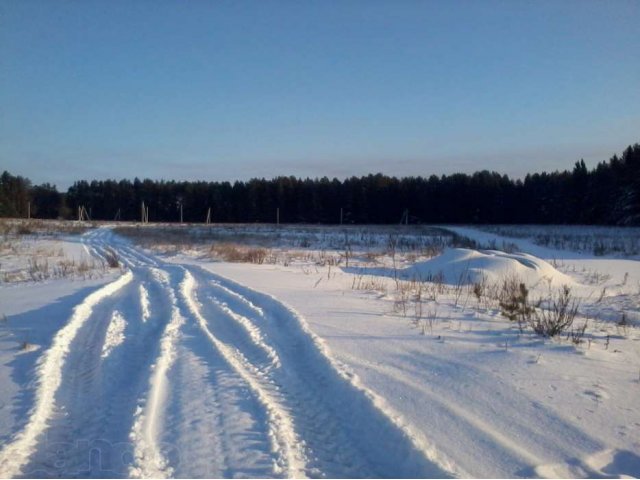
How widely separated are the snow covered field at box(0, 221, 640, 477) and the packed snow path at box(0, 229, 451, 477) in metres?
0.02

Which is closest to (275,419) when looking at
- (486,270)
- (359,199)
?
(486,270)

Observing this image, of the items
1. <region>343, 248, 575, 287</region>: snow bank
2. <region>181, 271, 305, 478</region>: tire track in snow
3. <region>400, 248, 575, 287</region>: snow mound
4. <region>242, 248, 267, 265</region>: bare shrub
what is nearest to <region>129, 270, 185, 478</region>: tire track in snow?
<region>181, 271, 305, 478</region>: tire track in snow

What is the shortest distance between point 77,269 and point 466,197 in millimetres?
69845

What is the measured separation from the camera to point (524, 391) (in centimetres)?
445

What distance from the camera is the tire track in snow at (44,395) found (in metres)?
3.38

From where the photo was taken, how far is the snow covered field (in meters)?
3.37

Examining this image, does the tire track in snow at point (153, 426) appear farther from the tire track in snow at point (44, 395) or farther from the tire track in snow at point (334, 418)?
the tire track in snow at point (334, 418)

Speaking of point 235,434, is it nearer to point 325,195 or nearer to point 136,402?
point 136,402

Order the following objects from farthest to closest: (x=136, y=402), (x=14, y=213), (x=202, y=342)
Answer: (x=14, y=213) < (x=202, y=342) < (x=136, y=402)

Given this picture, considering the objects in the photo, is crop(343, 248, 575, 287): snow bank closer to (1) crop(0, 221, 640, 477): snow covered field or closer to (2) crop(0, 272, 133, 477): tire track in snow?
(1) crop(0, 221, 640, 477): snow covered field

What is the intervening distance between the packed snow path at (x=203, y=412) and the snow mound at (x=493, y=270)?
832 centimetres

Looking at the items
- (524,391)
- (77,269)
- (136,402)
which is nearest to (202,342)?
(136,402)

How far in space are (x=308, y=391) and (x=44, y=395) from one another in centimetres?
243

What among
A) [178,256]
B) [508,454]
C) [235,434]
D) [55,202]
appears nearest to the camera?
[508,454]
